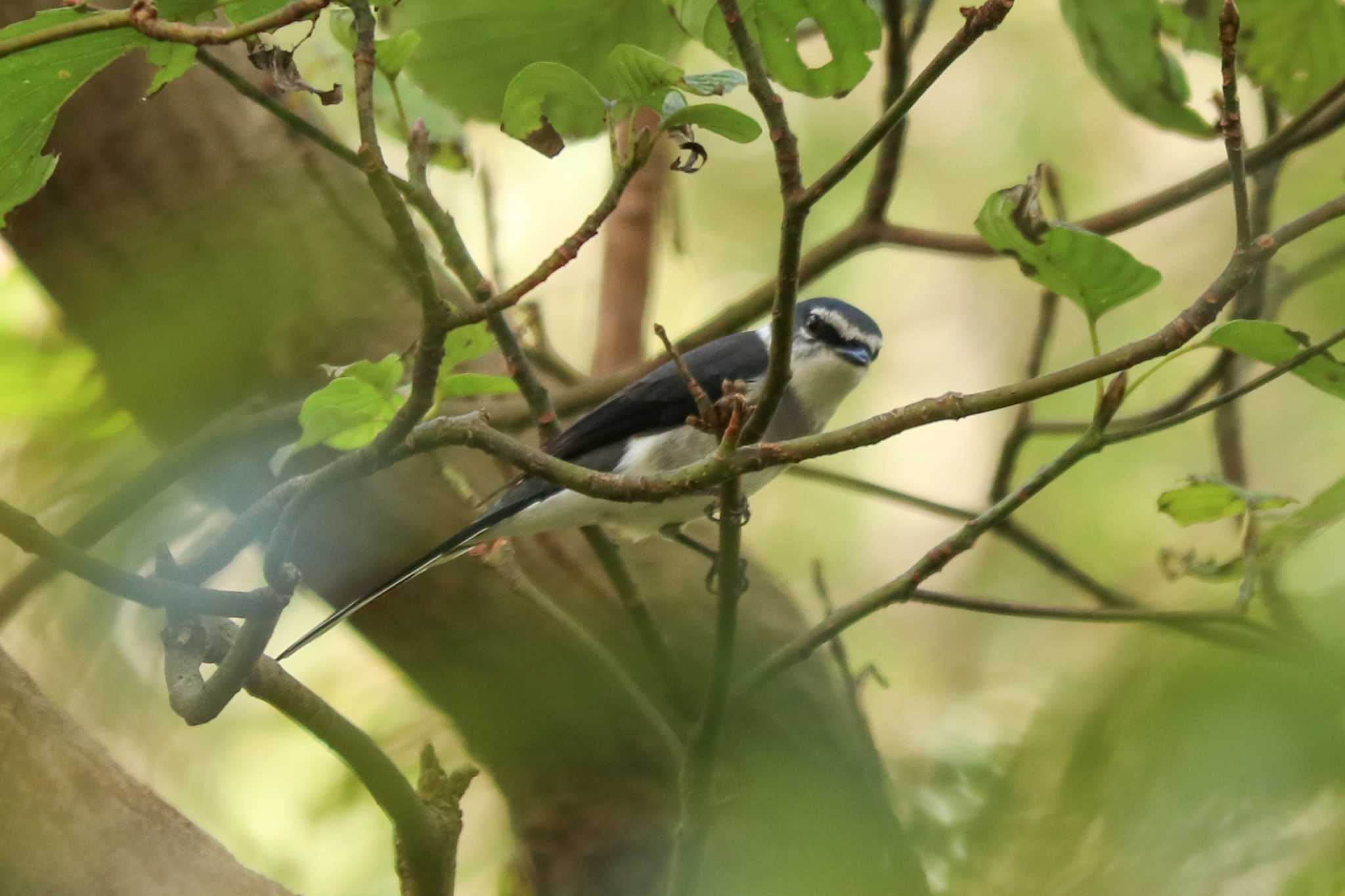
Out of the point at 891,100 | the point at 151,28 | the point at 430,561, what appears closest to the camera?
the point at 151,28

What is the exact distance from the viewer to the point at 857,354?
9.68 feet

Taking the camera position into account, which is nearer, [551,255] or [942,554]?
[551,255]

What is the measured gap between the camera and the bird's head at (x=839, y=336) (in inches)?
117

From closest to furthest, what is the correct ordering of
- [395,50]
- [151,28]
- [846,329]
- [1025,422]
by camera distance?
[151,28] → [395,50] → [1025,422] → [846,329]

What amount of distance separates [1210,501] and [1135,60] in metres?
0.75

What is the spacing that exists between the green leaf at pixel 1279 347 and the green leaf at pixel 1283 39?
699 millimetres

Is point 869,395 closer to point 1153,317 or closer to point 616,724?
point 1153,317

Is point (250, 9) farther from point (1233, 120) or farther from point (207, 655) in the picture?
point (1233, 120)

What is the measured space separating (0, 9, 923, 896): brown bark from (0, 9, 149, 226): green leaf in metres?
0.93

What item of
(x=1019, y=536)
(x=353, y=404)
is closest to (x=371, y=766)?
(x=353, y=404)

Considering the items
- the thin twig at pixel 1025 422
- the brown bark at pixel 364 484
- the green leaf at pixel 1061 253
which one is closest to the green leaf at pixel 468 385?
the green leaf at pixel 1061 253

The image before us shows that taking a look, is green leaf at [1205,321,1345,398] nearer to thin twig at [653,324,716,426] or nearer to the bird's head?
thin twig at [653,324,716,426]

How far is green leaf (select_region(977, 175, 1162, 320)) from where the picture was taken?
145 cm

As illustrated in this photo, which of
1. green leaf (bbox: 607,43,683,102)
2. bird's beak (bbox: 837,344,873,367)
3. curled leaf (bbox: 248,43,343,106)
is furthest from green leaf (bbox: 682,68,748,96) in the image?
bird's beak (bbox: 837,344,873,367)
